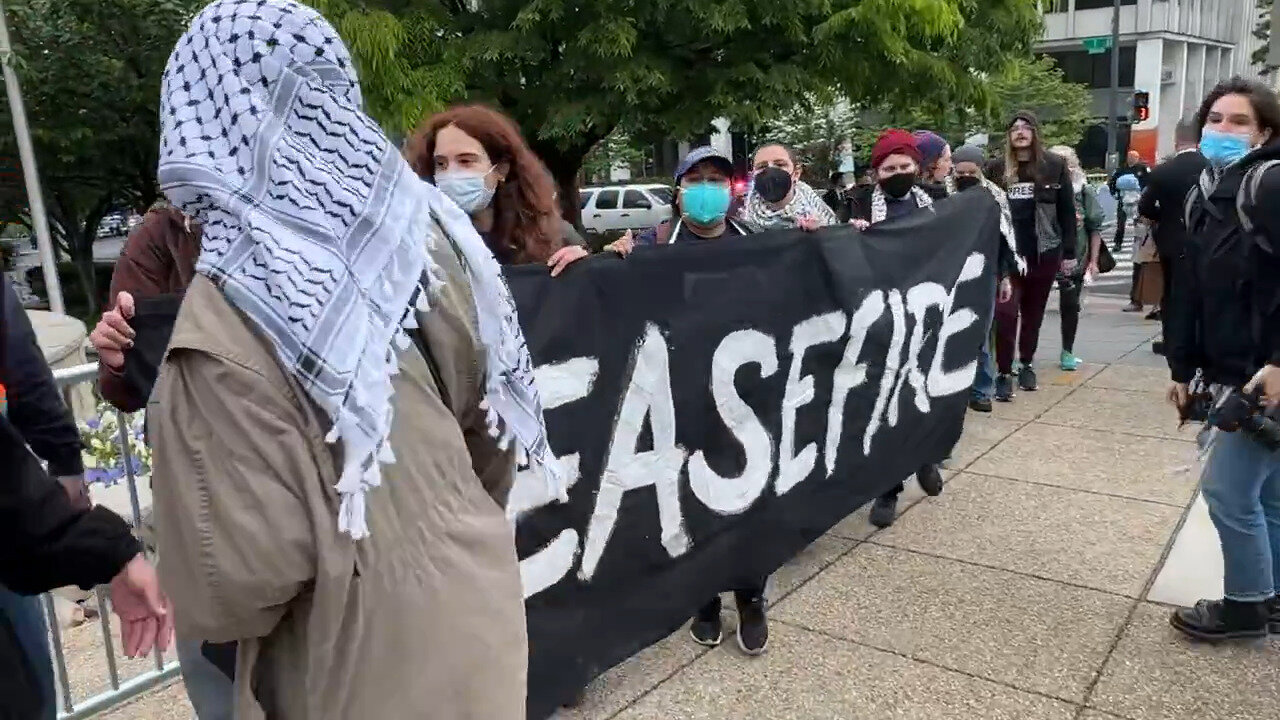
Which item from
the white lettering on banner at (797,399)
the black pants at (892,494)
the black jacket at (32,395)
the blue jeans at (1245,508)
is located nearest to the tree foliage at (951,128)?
the black pants at (892,494)

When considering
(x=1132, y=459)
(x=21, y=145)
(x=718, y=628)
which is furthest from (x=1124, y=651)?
(x=21, y=145)

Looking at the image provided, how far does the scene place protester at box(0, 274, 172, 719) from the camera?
151cm

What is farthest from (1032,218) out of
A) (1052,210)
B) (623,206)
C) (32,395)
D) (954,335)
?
(623,206)

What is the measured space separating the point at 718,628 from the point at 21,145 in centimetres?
1201

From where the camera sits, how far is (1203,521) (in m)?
4.50

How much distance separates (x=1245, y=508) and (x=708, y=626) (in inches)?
70.6

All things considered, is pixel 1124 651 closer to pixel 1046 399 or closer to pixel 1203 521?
pixel 1203 521

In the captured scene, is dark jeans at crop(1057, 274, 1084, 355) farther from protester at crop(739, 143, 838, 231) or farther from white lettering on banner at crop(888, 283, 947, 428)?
protester at crop(739, 143, 838, 231)

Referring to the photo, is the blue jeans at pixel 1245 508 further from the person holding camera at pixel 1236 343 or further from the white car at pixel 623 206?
the white car at pixel 623 206

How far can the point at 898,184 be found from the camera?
483 cm

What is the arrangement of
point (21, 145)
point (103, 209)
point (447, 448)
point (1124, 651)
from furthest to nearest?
1. point (103, 209)
2. point (21, 145)
3. point (1124, 651)
4. point (447, 448)

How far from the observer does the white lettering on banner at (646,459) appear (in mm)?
3045

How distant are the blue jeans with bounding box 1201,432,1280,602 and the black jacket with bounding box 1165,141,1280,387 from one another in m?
0.24

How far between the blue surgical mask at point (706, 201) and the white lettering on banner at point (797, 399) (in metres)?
0.54
